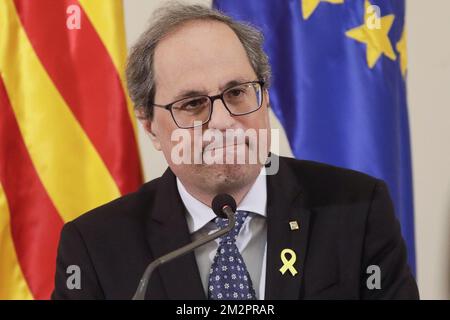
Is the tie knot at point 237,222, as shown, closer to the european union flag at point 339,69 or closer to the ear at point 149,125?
the ear at point 149,125

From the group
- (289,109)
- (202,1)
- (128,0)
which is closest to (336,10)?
(289,109)

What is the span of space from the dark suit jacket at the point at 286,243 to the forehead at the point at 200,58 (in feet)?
1.02

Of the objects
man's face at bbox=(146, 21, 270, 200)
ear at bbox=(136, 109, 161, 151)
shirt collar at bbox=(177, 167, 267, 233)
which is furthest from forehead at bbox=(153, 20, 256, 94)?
shirt collar at bbox=(177, 167, 267, 233)

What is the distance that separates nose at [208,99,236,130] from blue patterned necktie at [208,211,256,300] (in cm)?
26

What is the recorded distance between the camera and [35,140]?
214cm

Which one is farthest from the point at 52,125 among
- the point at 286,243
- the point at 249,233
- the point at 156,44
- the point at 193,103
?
the point at 286,243

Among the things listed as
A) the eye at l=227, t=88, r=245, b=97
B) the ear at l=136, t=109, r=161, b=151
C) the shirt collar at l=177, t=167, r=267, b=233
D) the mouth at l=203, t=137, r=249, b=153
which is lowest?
the shirt collar at l=177, t=167, r=267, b=233

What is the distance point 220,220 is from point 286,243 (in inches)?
6.7

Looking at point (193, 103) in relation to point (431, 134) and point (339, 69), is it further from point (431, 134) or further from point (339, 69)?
point (431, 134)

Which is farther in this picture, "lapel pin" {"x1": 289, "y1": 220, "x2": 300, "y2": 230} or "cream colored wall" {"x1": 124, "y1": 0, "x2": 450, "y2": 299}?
"cream colored wall" {"x1": 124, "y1": 0, "x2": 450, "y2": 299}

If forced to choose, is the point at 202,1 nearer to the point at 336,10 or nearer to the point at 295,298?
the point at 336,10

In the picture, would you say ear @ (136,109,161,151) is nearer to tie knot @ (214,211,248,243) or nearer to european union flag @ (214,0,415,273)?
tie knot @ (214,211,248,243)

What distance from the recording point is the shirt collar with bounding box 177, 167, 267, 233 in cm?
161

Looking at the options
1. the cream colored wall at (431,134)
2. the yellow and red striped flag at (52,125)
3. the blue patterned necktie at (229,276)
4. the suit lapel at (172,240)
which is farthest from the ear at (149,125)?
the cream colored wall at (431,134)
